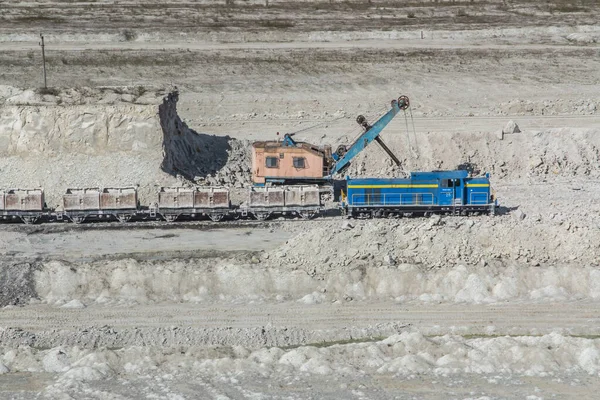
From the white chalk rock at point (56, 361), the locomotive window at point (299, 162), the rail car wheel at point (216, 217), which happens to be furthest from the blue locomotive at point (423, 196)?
the white chalk rock at point (56, 361)

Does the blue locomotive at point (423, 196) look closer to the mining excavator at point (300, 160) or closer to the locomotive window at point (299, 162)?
the mining excavator at point (300, 160)

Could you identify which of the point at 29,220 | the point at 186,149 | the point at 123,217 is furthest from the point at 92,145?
the point at 123,217

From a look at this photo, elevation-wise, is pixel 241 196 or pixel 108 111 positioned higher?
pixel 108 111

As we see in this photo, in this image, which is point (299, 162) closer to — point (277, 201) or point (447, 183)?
point (277, 201)

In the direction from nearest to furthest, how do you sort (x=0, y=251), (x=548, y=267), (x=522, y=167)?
(x=548, y=267) → (x=0, y=251) → (x=522, y=167)

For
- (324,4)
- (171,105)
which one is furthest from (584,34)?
(171,105)

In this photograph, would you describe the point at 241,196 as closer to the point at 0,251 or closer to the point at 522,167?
the point at 0,251
